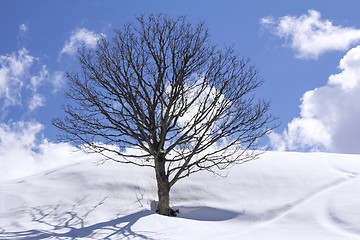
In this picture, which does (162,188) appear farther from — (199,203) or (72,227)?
(72,227)

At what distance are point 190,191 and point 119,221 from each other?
10.8 feet

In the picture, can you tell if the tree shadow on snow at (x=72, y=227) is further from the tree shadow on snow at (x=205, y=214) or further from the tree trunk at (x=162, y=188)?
the tree shadow on snow at (x=205, y=214)

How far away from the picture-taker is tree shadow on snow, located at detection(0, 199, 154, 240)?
7.78 m

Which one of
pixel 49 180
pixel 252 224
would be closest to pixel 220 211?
pixel 252 224

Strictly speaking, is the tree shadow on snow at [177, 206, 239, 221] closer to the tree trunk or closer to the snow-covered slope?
the snow-covered slope

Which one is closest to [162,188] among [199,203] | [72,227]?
[199,203]

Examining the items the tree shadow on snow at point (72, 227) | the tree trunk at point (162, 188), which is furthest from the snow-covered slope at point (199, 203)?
the tree trunk at point (162, 188)

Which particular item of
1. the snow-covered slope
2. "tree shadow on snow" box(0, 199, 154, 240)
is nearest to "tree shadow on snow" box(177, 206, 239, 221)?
the snow-covered slope

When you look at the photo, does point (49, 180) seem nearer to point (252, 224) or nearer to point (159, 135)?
point (159, 135)

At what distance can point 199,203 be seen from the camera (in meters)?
11.0

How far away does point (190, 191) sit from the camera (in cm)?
1170

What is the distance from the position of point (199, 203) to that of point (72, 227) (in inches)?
167

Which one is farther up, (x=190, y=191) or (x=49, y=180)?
(x=49, y=180)

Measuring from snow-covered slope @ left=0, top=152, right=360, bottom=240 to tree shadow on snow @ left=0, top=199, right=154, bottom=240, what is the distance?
24mm
